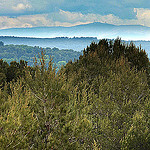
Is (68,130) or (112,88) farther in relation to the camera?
(112,88)

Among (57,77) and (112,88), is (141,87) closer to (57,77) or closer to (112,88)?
(112,88)

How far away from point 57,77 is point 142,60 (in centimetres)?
1198

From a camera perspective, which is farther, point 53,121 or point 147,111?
point 147,111

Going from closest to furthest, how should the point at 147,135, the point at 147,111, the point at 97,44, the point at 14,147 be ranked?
the point at 14,147, the point at 147,135, the point at 147,111, the point at 97,44

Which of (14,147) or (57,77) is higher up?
(57,77)

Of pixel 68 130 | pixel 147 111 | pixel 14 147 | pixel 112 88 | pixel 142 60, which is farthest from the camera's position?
pixel 142 60

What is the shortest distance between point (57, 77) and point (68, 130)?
2040mm

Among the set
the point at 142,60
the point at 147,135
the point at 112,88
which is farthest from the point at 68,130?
the point at 142,60

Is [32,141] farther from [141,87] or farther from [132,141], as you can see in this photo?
[141,87]

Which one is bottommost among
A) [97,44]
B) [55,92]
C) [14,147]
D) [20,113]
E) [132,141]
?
[132,141]

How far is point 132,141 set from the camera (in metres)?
7.32

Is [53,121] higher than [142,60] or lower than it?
lower

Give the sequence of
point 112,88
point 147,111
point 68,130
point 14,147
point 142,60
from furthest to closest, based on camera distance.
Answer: point 142,60, point 112,88, point 147,111, point 68,130, point 14,147

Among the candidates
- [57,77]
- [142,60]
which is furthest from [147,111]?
[142,60]
